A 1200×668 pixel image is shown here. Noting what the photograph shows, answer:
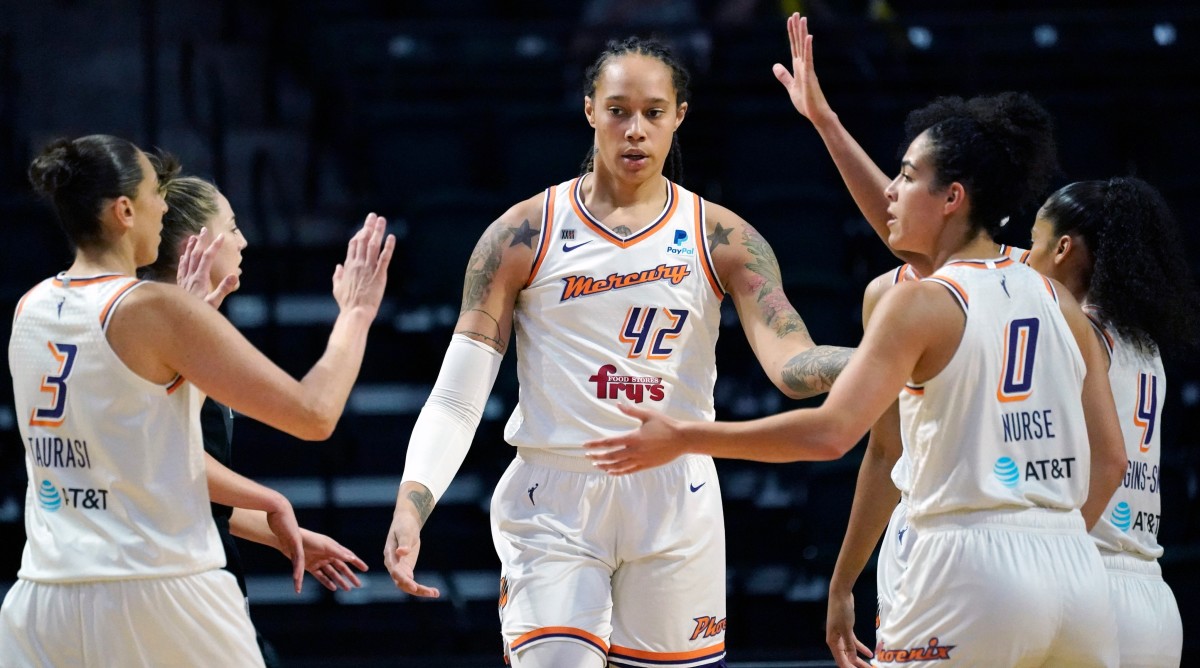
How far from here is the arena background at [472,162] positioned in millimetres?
6566

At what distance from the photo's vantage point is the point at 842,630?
409cm

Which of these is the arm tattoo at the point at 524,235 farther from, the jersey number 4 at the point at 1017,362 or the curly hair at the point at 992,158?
the jersey number 4 at the point at 1017,362

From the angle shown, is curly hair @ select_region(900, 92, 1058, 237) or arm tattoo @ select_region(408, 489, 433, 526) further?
arm tattoo @ select_region(408, 489, 433, 526)

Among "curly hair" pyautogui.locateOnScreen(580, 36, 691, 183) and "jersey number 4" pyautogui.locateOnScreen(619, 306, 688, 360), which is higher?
"curly hair" pyautogui.locateOnScreen(580, 36, 691, 183)

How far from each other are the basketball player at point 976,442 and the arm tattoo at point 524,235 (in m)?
0.97

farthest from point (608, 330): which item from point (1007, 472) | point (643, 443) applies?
point (1007, 472)

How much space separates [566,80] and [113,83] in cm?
291

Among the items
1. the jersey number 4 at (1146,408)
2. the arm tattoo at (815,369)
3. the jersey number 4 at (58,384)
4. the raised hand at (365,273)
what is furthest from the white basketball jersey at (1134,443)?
the jersey number 4 at (58,384)

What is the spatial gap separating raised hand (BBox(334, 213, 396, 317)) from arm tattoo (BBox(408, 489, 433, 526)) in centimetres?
58

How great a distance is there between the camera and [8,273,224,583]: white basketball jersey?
310 cm

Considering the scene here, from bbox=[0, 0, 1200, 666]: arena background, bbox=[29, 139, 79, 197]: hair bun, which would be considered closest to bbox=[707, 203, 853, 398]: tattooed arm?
bbox=[29, 139, 79, 197]: hair bun

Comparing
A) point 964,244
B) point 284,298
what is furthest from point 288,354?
point 964,244

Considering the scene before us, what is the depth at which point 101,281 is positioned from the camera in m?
3.17

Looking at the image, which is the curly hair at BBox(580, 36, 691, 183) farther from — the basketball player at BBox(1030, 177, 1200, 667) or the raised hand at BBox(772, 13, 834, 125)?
the basketball player at BBox(1030, 177, 1200, 667)
